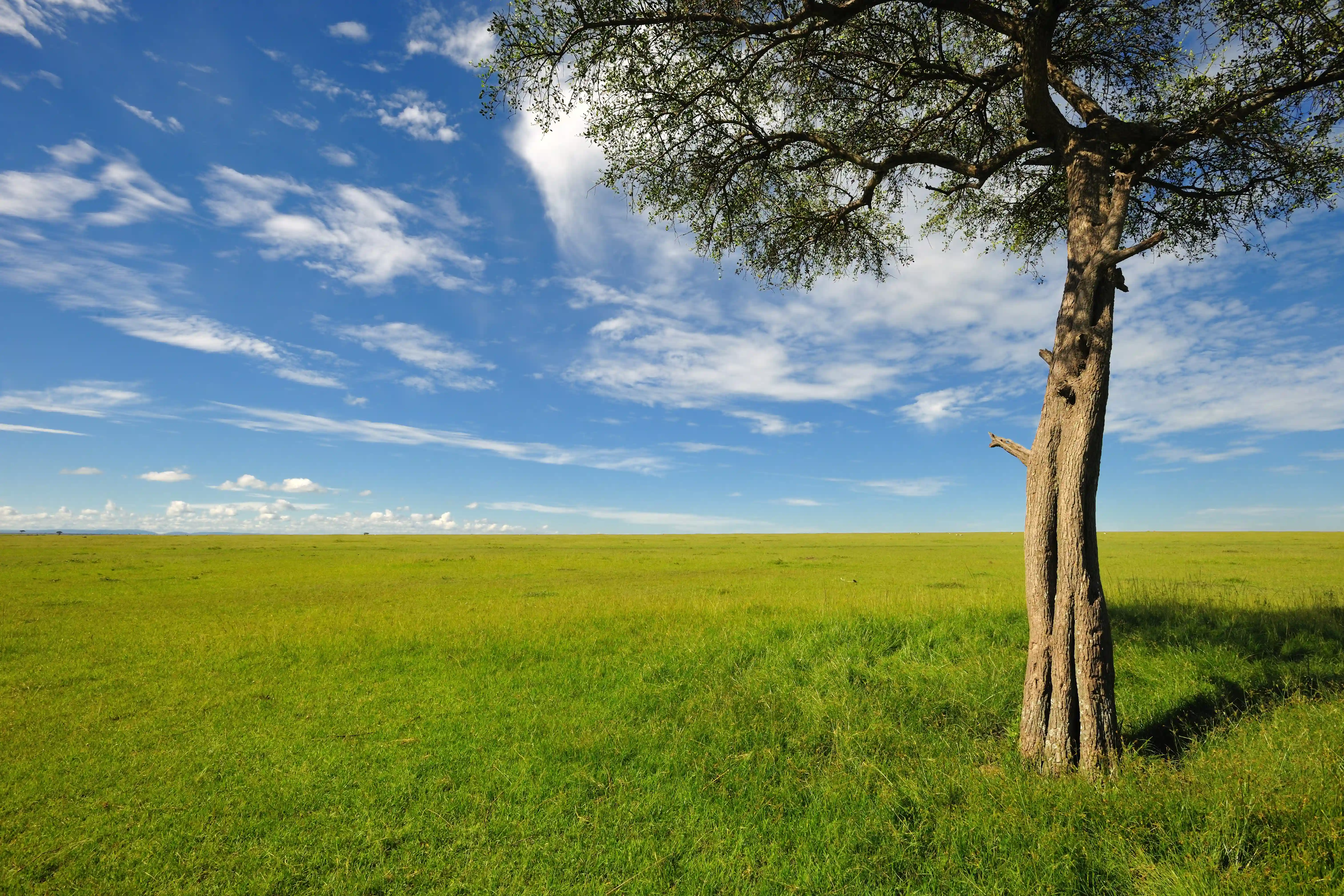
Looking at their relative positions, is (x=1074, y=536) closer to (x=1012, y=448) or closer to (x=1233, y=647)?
(x=1012, y=448)

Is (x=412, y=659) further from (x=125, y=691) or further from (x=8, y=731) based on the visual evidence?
(x=8, y=731)

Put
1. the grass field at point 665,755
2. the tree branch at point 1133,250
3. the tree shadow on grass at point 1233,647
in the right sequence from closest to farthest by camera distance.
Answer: the grass field at point 665,755
the tree branch at point 1133,250
the tree shadow on grass at point 1233,647

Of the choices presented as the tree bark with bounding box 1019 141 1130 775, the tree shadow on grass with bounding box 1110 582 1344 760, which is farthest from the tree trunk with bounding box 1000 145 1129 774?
the tree shadow on grass with bounding box 1110 582 1344 760

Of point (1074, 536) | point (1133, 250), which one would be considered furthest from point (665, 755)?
point (1133, 250)

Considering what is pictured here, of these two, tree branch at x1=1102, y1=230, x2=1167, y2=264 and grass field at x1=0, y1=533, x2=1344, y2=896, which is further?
tree branch at x1=1102, y1=230, x2=1167, y2=264

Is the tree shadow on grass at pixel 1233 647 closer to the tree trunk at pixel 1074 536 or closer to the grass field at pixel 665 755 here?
the grass field at pixel 665 755

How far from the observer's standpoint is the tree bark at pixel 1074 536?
6512mm

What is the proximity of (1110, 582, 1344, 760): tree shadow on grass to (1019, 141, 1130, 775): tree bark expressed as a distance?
73 centimetres

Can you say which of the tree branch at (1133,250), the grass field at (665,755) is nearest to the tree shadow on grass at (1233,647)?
the grass field at (665,755)

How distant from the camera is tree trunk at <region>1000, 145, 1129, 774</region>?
6.51m

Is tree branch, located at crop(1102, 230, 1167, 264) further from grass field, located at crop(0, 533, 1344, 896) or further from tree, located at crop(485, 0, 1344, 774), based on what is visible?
grass field, located at crop(0, 533, 1344, 896)

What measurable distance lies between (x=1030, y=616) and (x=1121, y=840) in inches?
98.7

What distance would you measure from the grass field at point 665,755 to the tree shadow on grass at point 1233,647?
0.25 feet

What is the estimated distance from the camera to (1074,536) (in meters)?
6.73
